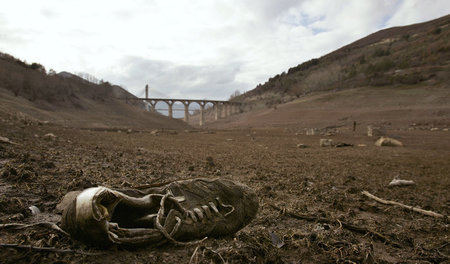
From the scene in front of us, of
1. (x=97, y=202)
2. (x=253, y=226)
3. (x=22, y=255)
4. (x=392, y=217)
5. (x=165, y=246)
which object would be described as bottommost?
(x=392, y=217)

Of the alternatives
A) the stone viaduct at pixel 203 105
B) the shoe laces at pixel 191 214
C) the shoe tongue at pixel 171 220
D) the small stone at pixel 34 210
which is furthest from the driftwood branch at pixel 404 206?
the stone viaduct at pixel 203 105

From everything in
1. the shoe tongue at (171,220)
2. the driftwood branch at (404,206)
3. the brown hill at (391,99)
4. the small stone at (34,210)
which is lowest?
the driftwood branch at (404,206)

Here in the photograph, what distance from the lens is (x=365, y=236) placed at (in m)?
2.61

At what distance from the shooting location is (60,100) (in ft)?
94.2

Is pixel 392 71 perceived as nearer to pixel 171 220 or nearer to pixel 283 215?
pixel 283 215

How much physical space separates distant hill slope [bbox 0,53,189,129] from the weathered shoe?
842 inches

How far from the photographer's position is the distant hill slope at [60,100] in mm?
22891

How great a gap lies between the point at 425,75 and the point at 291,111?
588 inches

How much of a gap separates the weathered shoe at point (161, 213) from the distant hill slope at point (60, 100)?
21380 mm

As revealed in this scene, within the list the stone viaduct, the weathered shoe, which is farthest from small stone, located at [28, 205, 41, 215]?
the stone viaduct

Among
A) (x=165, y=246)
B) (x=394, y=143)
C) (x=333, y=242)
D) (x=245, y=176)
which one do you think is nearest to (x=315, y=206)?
(x=333, y=242)

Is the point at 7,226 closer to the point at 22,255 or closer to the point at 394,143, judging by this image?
the point at 22,255

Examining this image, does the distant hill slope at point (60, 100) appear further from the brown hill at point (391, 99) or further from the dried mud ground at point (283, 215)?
the dried mud ground at point (283, 215)

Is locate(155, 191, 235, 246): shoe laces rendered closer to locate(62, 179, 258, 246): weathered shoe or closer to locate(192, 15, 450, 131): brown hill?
locate(62, 179, 258, 246): weathered shoe
